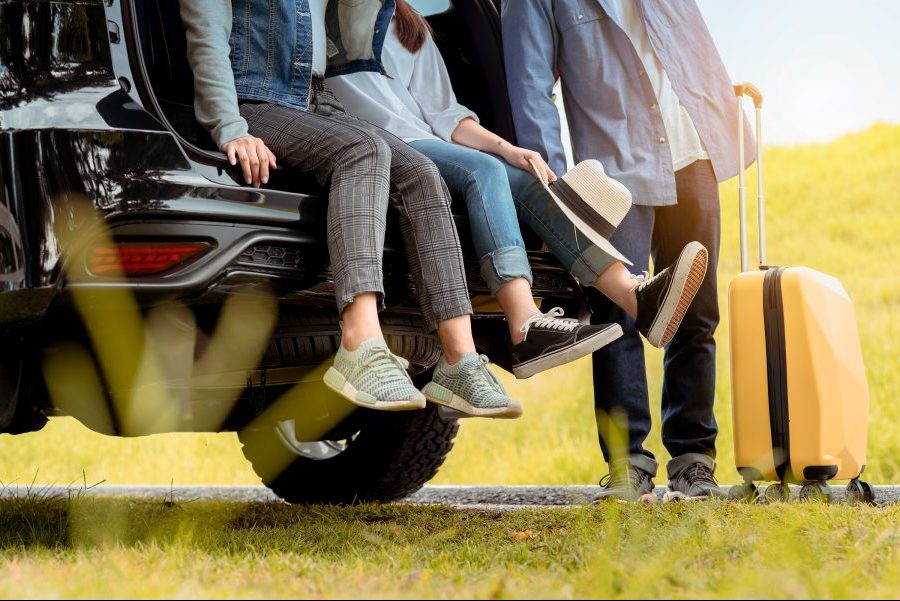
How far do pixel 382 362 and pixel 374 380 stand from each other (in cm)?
5

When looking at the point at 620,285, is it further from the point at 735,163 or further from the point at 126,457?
the point at 126,457

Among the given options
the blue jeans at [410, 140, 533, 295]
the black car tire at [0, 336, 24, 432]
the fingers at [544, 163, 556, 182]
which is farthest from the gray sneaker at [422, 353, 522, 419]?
the black car tire at [0, 336, 24, 432]

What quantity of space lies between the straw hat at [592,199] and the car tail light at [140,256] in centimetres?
98

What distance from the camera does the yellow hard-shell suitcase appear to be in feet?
9.34

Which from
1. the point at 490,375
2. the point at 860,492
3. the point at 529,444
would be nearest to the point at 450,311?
the point at 490,375

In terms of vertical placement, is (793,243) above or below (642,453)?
below

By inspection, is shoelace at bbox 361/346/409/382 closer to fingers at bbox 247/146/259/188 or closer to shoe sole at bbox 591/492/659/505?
fingers at bbox 247/146/259/188

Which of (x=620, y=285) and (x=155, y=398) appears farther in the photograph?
(x=620, y=285)

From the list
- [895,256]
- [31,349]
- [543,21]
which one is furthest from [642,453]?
[895,256]

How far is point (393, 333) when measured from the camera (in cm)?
253

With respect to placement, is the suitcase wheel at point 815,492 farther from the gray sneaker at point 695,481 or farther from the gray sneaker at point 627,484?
the gray sneaker at point 627,484

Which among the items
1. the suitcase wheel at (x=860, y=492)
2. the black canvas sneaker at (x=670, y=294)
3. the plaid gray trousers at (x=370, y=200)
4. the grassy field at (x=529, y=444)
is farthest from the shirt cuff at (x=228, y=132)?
the grassy field at (x=529, y=444)

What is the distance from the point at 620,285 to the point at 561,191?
0.94ft

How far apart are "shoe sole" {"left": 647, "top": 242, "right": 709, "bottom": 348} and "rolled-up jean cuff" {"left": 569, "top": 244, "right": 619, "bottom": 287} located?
185 mm
